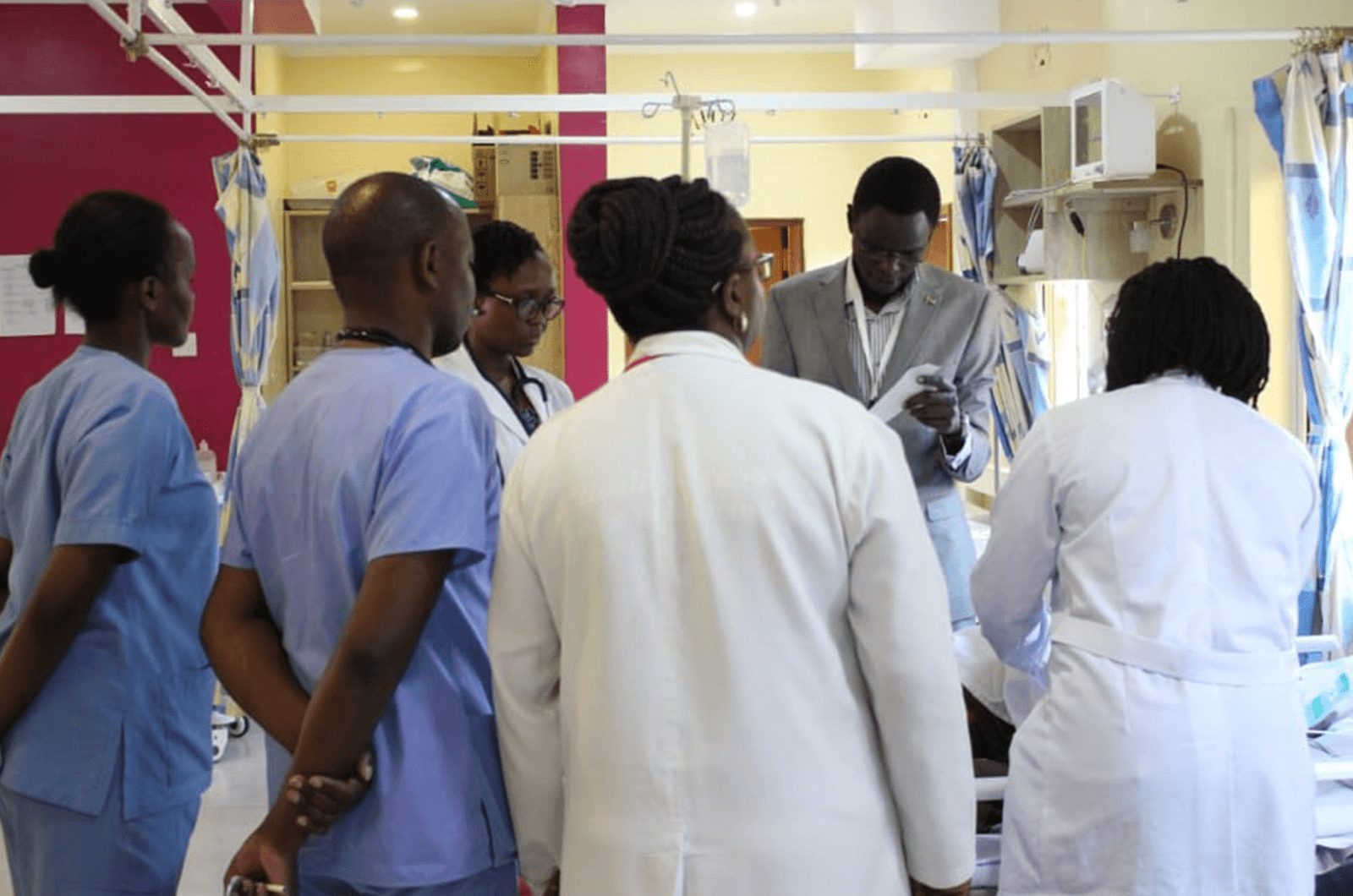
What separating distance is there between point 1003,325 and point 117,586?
16.9 feet

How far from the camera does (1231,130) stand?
18.3 feet

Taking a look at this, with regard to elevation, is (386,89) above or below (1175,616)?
above

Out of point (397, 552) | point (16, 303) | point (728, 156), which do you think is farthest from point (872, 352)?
point (16, 303)

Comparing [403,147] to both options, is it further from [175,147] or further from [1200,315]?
[1200,315]

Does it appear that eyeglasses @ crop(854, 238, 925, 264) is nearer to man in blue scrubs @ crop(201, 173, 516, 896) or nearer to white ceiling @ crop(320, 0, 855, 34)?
man in blue scrubs @ crop(201, 173, 516, 896)

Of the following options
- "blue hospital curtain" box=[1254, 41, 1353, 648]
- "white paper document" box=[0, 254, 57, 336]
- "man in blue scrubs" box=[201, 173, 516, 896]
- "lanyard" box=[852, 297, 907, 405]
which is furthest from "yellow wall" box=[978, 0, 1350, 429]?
"white paper document" box=[0, 254, 57, 336]

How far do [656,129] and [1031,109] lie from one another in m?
3.99

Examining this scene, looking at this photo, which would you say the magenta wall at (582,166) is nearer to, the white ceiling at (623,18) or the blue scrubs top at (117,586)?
the white ceiling at (623,18)

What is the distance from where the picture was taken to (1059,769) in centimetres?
249

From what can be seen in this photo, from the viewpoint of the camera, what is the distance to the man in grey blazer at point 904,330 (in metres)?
3.03

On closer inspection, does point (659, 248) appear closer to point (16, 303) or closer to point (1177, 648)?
point (1177, 648)

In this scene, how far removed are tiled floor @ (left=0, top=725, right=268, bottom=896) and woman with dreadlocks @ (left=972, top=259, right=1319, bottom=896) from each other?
8.67ft

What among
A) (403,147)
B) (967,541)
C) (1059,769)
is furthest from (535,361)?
(1059,769)

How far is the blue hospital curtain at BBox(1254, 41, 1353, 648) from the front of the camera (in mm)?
4258
